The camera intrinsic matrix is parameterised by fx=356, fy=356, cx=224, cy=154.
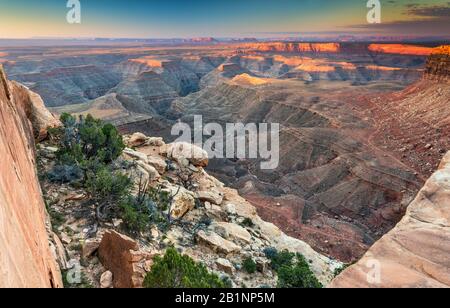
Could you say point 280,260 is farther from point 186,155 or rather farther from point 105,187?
point 186,155

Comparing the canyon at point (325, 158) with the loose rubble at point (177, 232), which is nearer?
the canyon at point (325, 158)

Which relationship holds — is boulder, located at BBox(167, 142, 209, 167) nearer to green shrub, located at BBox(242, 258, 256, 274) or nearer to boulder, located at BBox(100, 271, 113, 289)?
green shrub, located at BBox(242, 258, 256, 274)

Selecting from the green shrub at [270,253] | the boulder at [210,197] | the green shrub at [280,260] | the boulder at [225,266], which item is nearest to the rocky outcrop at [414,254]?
the boulder at [225,266]

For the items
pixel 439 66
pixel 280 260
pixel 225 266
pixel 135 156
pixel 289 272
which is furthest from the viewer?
pixel 439 66

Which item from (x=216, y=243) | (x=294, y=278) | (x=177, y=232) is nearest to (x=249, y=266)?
(x=216, y=243)

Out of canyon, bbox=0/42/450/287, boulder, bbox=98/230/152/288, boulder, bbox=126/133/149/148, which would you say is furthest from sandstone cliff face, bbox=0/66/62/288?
boulder, bbox=126/133/149/148

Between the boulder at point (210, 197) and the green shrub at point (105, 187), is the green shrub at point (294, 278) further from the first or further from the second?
the green shrub at point (105, 187)
